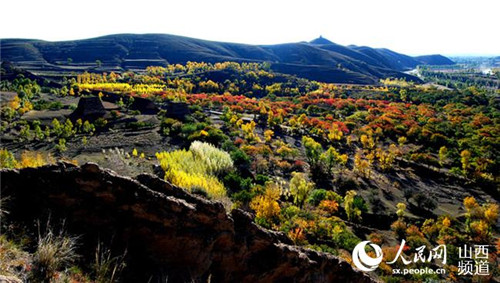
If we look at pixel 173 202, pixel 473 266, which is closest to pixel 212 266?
pixel 173 202

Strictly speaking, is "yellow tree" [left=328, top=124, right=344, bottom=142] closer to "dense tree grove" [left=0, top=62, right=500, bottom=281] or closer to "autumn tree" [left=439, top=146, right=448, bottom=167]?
"dense tree grove" [left=0, top=62, right=500, bottom=281]

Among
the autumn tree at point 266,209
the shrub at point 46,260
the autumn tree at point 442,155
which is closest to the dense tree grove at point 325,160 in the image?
the autumn tree at point 266,209

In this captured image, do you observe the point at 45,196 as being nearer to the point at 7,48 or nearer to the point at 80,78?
the point at 80,78

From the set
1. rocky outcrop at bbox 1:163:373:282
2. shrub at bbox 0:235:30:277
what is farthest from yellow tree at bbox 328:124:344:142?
shrub at bbox 0:235:30:277

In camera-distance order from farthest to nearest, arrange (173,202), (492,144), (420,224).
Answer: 1. (492,144)
2. (420,224)
3. (173,202)

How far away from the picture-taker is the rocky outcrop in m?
8.54

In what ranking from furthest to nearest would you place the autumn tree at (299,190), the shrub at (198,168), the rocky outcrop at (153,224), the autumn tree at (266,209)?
1. the autumn tree at (299,190)
2. the shrub at (198,168)
3. the autumn tree at (266,209)
4. the rocky outcrop at (153,224)

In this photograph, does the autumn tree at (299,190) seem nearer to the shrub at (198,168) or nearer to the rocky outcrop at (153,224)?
the shrub at (198,168)

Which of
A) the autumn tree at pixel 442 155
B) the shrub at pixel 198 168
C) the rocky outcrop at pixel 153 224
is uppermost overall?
the rocky outcrop at pixel 153 224

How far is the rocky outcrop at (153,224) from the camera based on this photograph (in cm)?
854

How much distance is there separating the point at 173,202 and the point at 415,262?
89.8 ft

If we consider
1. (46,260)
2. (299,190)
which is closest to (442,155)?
(299,190)

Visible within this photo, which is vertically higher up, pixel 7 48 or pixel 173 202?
pixel 7 48

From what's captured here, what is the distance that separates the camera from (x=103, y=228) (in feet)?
29.0
